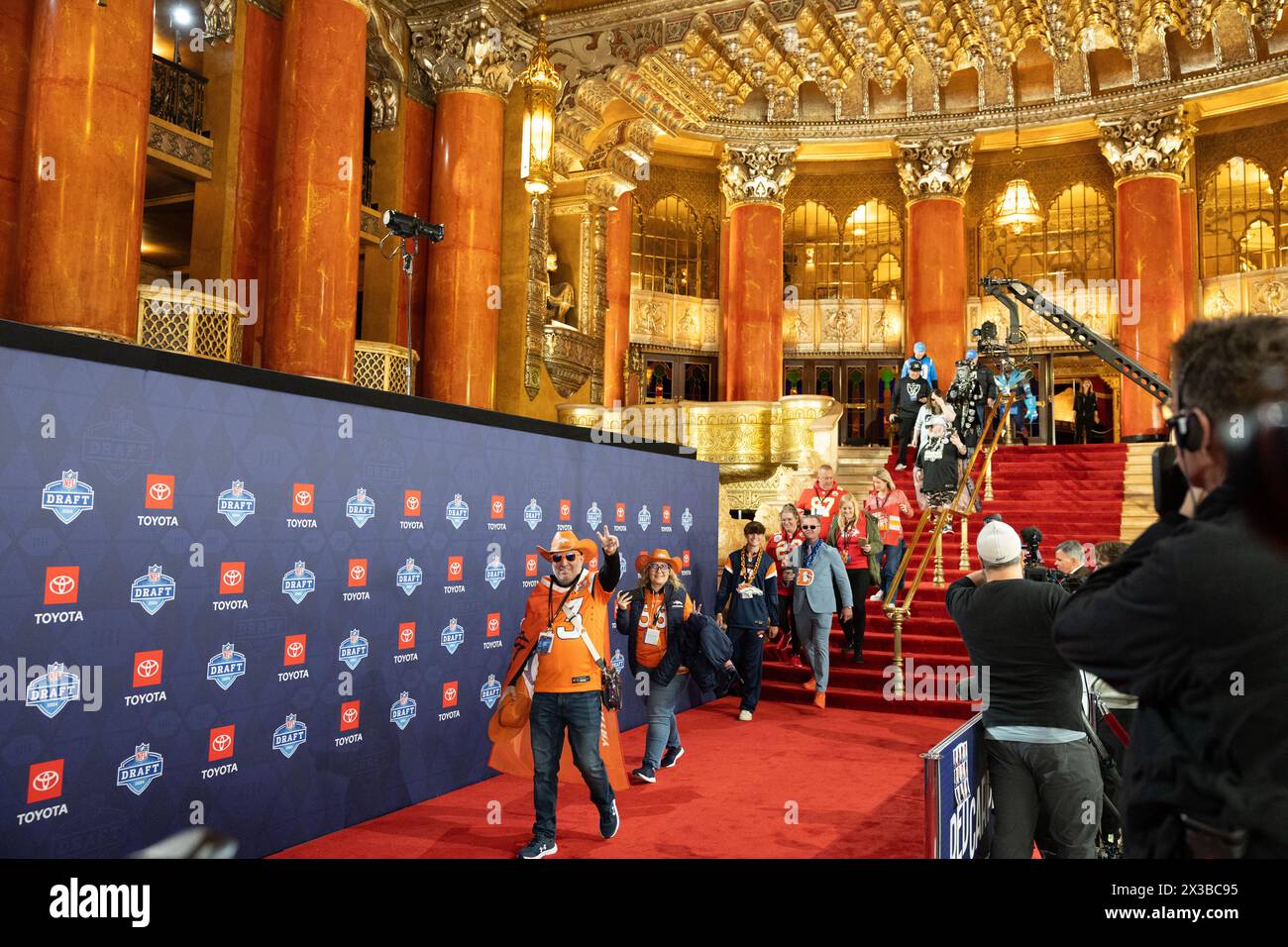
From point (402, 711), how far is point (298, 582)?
4.53ft

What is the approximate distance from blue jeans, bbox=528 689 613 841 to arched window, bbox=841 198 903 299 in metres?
21.1

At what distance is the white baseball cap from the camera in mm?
4047

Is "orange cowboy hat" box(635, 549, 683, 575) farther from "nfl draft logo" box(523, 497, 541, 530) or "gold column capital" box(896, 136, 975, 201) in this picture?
"gold column capital" box(896, 136, 975, 201)

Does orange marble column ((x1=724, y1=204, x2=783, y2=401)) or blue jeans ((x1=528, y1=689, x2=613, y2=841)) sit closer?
blue jeans ((x1=528, y1=689, x2=613, y2=841))

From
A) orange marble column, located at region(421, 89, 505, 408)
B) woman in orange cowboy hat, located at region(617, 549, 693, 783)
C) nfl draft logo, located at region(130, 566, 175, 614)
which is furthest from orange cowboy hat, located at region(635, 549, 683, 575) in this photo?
orange marble column, located at region(421, 89, 505, 408)

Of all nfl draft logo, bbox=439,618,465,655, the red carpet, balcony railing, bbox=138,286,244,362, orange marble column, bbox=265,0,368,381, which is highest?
orange marble column, bbox=265,0,368,381

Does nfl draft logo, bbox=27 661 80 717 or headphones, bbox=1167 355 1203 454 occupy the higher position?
headphones, bbox=1167 355 1203 454

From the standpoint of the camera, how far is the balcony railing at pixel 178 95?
12.8 m

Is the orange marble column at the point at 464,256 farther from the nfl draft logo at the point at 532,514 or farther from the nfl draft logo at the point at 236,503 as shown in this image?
the nfl draft logo at the point at 236,503

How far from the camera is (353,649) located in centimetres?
648

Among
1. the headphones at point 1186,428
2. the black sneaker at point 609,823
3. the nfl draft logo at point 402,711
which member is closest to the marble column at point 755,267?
the nfl draft logo at point 402,711

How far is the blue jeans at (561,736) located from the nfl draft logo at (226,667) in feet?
5.90

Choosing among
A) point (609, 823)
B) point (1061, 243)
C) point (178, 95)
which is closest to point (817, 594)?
point (609, 823)
